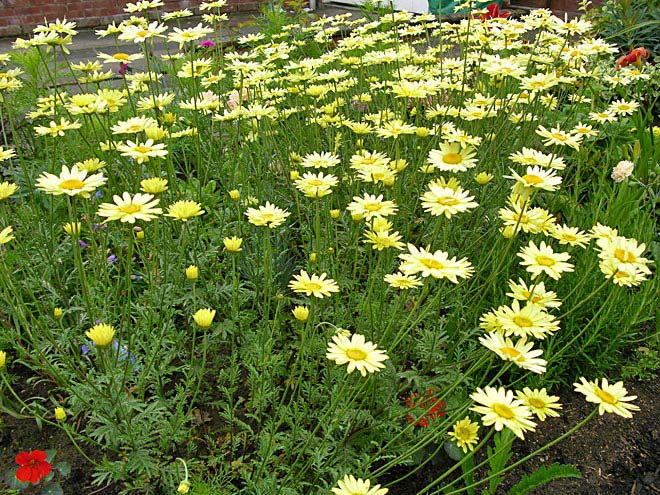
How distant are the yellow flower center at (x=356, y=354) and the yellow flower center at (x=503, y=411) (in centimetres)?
27

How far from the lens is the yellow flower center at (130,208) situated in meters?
1.37

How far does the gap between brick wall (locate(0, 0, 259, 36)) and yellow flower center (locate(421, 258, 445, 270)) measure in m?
6.21

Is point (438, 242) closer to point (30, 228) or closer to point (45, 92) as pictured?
point (30, 228)

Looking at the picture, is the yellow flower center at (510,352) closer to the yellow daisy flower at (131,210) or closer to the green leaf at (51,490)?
the yellow daisy flower at (131,210)

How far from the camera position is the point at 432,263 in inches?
50.3

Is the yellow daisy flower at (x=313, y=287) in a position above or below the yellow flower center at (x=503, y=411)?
above

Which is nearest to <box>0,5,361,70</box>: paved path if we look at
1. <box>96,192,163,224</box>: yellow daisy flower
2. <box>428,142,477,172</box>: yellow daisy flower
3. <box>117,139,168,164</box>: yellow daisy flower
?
<box>117,139,168,164</box>: yellow daisy flower

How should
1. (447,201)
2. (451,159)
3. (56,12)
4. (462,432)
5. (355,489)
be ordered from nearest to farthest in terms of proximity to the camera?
(355,489) < (447,201) < (462,432) < (451,159) < (56,12)

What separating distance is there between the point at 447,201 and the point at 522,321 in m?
0.33

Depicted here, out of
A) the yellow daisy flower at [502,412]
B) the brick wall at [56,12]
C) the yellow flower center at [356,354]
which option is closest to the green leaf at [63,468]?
the yellow flower center at [356,354]

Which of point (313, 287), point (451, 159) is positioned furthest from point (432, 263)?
point (451, 159)

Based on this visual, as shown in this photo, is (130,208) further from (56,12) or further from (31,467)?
(56,12)

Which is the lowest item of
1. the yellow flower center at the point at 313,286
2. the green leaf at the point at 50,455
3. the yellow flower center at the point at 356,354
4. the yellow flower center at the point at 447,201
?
the green leaf at the point at 50,455

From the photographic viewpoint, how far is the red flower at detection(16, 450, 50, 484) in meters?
1.47
